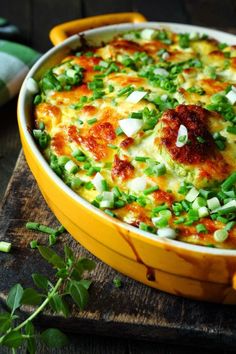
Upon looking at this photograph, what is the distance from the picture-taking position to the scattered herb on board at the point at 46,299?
1.79m

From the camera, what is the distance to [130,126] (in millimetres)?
2080

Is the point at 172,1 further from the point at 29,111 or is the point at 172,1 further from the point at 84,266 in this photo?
the point at 84,266

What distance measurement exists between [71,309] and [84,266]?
142 millimetres

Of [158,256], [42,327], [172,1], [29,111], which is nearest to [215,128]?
[158,256]

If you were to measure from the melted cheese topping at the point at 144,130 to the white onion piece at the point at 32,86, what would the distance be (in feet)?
0.09

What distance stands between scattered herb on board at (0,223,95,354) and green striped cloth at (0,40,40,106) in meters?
1.15

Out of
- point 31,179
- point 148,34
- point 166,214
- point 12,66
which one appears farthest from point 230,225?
point 12,66

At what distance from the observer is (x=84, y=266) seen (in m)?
1.91

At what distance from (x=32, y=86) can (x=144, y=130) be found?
0.51 meters

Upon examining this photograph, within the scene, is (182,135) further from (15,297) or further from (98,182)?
(15,297)

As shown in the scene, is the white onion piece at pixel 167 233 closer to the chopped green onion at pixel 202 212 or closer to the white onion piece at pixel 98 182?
the chopped green onion at pixel 202 212

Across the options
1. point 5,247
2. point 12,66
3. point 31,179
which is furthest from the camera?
point 12,66

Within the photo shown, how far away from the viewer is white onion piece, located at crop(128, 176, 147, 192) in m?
1.94

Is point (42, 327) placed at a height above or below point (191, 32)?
below
